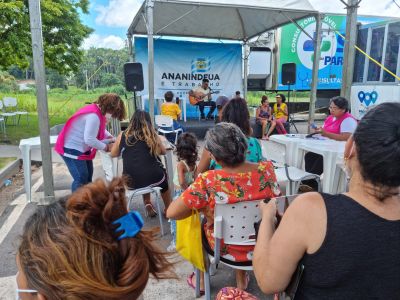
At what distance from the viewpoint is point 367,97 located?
23.6 feet

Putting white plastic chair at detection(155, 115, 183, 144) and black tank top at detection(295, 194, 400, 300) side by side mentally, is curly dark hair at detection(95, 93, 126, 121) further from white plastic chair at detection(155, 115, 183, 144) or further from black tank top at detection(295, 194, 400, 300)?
white plastic chair at detection(155, 115, 183, 144)

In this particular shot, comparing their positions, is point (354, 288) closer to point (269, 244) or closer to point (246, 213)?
point (269, 244)

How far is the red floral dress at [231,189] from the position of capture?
180cm

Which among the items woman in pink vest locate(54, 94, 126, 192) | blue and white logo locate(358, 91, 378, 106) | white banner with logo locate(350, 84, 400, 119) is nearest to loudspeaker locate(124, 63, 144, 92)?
woman in pink vest locate(54, 94, 126, 192)

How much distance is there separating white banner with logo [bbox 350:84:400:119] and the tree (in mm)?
8329

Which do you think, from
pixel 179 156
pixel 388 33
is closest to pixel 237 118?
pixel 179 156

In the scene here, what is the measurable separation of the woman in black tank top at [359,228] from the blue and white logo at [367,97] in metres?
7.00

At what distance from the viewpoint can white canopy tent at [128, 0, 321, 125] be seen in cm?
604

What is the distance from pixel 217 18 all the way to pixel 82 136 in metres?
6.97

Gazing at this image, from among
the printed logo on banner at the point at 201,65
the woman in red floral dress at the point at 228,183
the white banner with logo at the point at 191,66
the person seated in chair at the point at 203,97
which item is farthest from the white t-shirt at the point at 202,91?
the woman in red floral dress at the point at 228,183

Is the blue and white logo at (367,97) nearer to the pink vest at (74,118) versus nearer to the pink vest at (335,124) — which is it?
the pink vest at (335,124)

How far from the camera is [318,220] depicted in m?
0.91

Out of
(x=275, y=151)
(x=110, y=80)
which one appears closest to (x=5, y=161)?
(x=275, y=151)

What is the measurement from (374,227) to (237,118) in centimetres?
197
